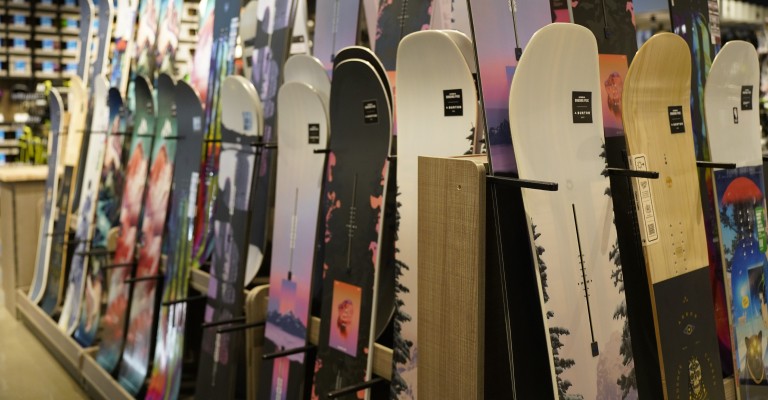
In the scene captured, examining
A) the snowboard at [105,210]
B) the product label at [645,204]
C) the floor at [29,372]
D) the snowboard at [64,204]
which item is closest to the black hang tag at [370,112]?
the product label at [645,204]

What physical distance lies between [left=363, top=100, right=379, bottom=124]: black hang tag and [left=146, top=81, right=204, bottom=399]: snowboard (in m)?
1.17

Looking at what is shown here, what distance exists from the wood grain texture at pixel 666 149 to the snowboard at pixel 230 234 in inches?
53.7

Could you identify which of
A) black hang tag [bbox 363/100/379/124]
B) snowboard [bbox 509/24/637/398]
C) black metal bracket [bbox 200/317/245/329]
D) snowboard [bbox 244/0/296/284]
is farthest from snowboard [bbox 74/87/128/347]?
snowboard [bbox 509/24/637/398]

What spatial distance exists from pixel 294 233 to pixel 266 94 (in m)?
0.71

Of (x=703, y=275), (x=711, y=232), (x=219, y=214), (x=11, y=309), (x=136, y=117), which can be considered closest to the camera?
(x=703, y=275)

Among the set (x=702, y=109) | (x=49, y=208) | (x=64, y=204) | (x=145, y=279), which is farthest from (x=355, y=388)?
(x=49, y=208)

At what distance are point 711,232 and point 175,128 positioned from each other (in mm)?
2272

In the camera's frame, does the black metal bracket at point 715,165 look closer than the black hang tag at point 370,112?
Yes

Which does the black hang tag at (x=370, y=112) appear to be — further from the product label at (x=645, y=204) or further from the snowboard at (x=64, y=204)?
the snowboard at (x=64, y=204)

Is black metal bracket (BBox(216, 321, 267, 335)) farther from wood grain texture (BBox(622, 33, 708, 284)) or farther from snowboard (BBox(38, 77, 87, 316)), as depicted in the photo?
snowboard (BBox(38, 77, 87, 316))

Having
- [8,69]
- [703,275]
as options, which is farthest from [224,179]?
[8,69]

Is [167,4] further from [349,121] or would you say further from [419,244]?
[419,244]

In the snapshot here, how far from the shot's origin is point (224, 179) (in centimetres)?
251

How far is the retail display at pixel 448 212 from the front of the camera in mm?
1307
